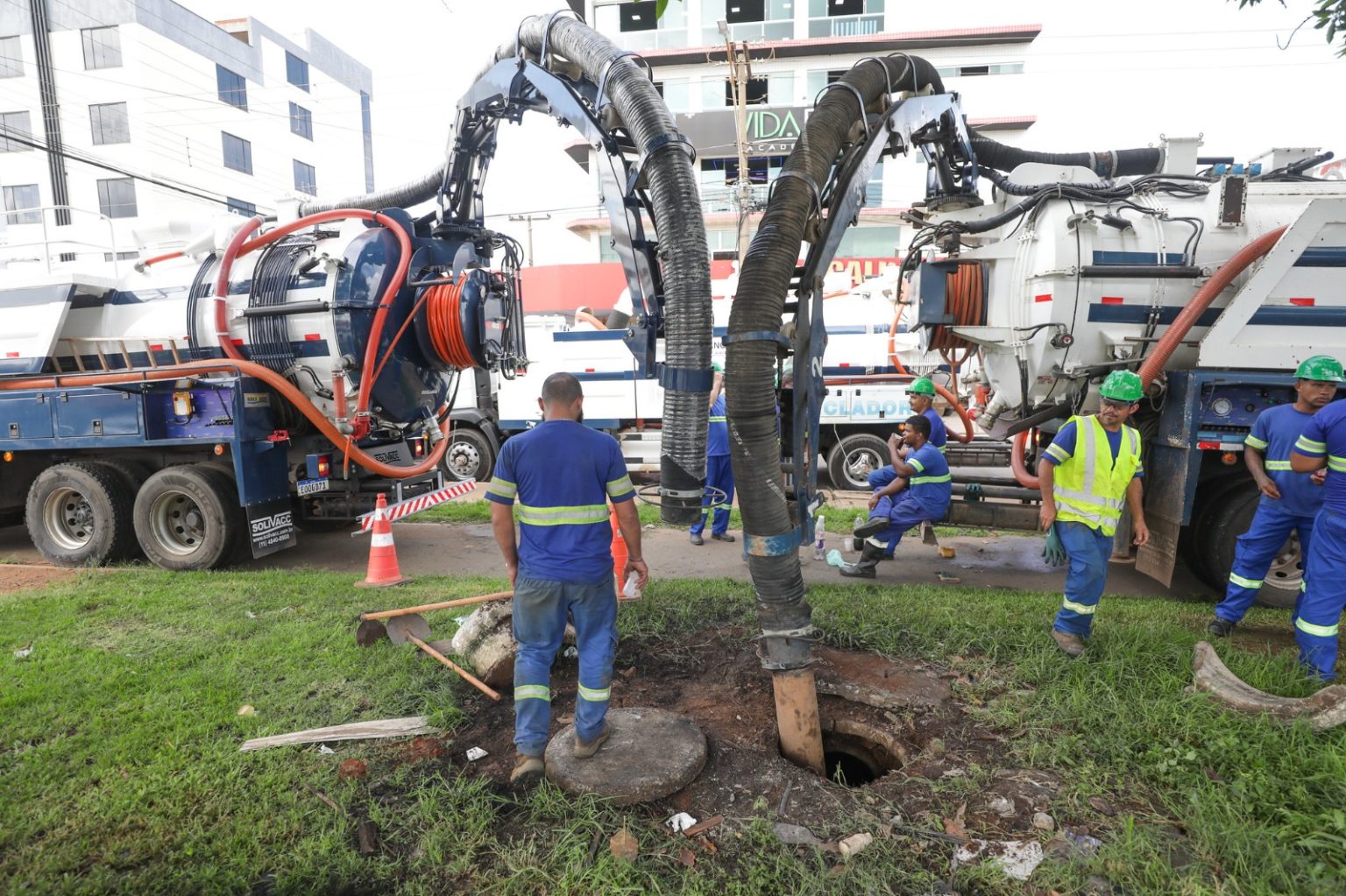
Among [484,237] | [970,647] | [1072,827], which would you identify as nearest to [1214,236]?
[970,647]

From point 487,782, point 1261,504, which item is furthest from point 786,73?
point 487,782

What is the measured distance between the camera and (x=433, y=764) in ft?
10.5

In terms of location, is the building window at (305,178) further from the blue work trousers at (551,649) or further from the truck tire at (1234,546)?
the truck tire at (1234,546)

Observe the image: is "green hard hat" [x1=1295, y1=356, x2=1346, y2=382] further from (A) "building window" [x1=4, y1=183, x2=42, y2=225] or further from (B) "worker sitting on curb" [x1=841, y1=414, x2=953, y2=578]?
(A) "building window" [x1=4, y1=183, x2=42, y2=225]

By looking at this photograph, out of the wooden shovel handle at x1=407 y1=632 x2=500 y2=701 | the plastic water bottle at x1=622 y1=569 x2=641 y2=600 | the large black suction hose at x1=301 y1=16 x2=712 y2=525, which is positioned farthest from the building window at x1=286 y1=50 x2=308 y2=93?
the wooden shovel handle at x1=407 y1=632 x2=500 y2=701

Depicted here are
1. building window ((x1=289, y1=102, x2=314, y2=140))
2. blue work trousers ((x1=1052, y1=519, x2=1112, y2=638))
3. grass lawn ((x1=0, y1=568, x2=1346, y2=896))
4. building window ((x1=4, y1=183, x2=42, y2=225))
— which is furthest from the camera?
building window ((x1=289, y1=102, x2=314, y2=140))

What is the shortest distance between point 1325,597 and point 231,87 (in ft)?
127

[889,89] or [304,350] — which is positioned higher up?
[889,89]

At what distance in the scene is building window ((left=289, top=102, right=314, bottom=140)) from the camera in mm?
Answer: 34438

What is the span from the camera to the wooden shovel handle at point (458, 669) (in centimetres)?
378

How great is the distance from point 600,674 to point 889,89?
338 cm

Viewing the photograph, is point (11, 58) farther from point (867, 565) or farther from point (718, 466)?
point (867, 565)

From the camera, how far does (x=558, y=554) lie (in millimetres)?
3123

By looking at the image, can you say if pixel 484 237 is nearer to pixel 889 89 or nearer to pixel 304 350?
pixel 304 350
